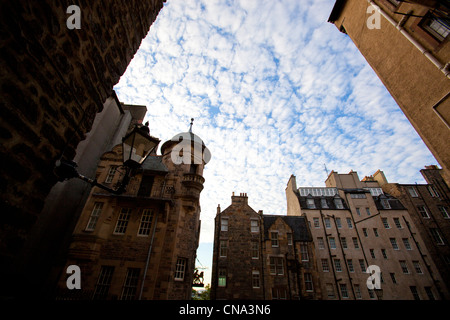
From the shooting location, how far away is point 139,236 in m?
13.9

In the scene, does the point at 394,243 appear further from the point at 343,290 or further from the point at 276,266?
the point at 276,266

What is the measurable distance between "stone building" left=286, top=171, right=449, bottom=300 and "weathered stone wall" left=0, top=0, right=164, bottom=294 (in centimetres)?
3007

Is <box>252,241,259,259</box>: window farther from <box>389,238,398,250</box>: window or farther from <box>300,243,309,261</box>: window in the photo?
<box>389,238,398,250</box>: window

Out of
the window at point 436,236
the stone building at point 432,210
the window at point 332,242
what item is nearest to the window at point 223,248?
the window at point 332,242

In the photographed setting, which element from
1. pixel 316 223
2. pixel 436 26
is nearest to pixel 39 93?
pixel 436 26

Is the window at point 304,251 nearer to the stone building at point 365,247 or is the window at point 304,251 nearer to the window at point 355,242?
the stone building at point 365,247

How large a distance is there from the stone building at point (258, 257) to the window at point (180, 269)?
364 inches

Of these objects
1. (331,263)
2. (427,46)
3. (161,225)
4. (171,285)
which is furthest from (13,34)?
(331,263)

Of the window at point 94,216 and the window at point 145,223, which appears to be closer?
the window at point 94,216

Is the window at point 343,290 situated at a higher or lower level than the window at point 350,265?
lower

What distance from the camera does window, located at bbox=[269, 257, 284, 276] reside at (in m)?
22.9

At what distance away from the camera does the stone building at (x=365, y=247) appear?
24.3 metres
